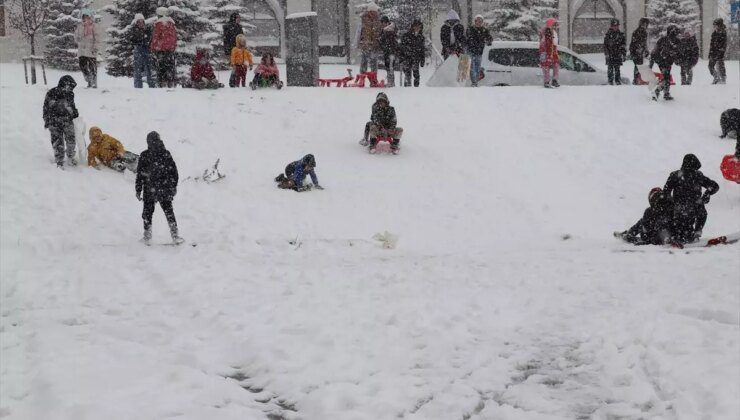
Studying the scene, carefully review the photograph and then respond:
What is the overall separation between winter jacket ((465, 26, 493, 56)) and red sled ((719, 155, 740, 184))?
7867 millimetres

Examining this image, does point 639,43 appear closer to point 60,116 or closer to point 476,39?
point 476,39

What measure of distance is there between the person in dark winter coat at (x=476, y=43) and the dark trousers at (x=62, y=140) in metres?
10.2

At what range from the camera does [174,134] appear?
1609cm

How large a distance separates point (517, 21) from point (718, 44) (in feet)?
55.9

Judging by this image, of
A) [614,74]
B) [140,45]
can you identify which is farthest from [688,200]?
[140,45]

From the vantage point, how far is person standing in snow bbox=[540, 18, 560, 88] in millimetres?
19281

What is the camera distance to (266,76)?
1956cm

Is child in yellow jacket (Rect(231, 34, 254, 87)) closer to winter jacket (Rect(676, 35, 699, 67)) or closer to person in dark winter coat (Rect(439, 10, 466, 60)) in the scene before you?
person in dark winter coat (Rect(439, 10, 466, 60))

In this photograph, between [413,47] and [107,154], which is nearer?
[107,154]

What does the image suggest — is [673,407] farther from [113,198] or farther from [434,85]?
[434,85]

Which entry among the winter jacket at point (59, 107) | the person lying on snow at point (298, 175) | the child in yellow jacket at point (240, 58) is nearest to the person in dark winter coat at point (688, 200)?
the person lying on snow at point (298, 175)

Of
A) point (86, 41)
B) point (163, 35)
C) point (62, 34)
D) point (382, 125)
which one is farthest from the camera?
point (62, 34)

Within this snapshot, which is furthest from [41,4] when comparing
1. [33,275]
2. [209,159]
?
[33,275]

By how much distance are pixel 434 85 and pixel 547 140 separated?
5.44m
